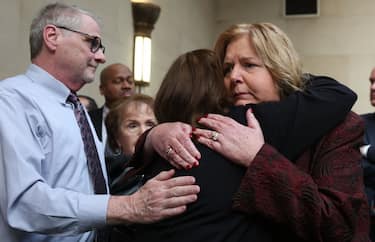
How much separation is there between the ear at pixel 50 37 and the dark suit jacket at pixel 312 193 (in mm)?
875

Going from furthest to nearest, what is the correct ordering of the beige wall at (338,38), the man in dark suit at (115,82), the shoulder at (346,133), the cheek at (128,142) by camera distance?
1. the beige wall at (338,38)
2. the man in dark suit at (115,82)
3. the cheek at (128,142)
4. the shoulder at (346,133)

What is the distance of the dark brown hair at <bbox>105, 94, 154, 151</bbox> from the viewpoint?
2.98 meters

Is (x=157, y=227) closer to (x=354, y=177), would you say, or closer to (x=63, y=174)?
(x=63, y=174)

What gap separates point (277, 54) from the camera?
162cm

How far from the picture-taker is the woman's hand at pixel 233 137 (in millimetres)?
1455

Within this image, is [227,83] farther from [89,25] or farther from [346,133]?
[89,25]

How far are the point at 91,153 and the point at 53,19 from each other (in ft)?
1.56

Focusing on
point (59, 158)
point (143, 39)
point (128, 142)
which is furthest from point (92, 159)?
point (143, 39)

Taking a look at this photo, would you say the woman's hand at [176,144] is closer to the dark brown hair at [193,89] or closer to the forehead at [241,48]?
the dark brown hair at [193,89]

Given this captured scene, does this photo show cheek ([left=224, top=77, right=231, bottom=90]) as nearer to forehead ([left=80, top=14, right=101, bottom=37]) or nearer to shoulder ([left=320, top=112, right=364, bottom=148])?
shoulder ([left=320, top=112, right=364, bottom=148])

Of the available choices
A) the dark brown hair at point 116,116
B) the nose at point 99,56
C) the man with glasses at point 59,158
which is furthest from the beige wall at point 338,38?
the man with glasses at point 59,158

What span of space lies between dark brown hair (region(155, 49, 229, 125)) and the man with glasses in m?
0.19

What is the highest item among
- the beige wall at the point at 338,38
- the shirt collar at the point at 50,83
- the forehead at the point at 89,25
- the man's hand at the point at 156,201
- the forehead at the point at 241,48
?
the forehead at the point at 89,25

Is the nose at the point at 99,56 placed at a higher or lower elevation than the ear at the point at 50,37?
lower
